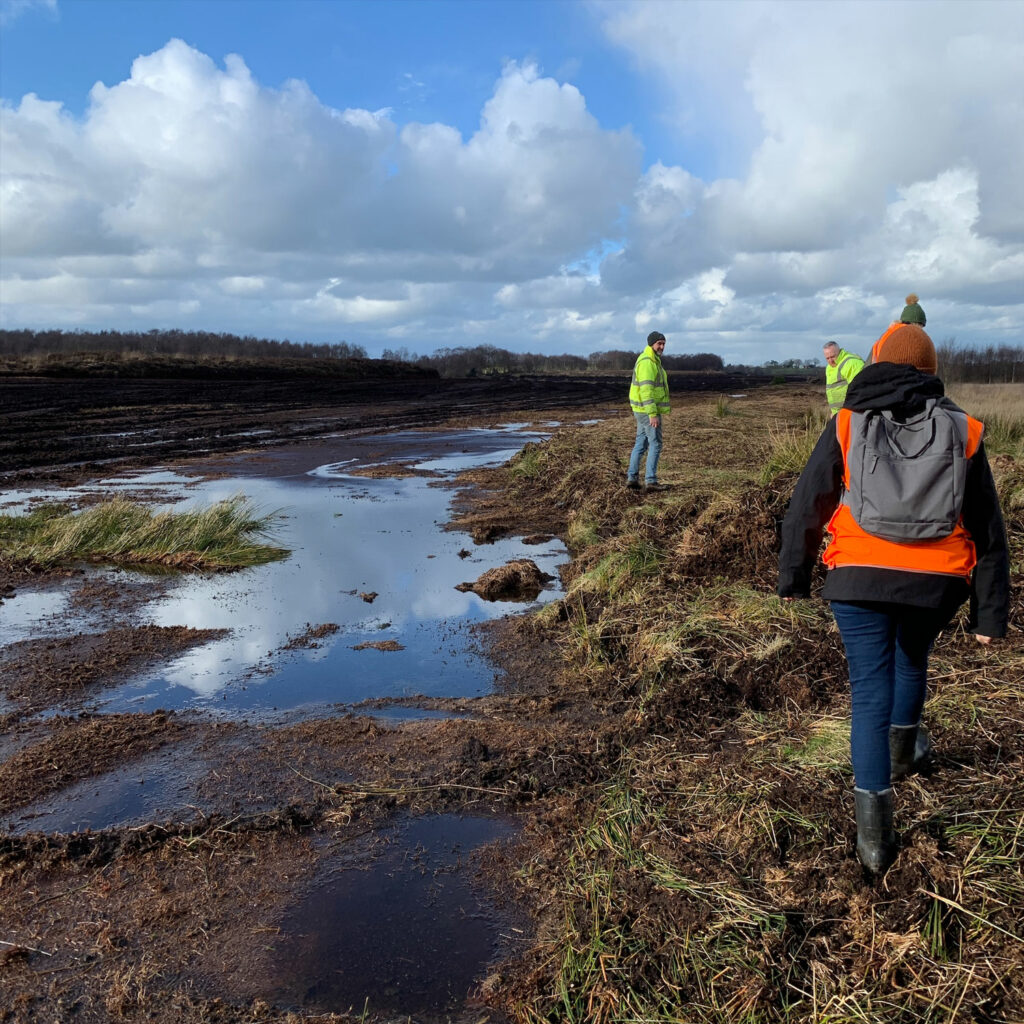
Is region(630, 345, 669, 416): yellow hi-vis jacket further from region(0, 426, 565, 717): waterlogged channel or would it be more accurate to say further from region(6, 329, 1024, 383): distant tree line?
region(6, 329, 1024, 383): distant tree line

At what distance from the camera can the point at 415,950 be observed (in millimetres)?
3016

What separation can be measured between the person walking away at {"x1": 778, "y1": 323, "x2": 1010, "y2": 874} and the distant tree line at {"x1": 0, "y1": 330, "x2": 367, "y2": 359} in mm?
56869

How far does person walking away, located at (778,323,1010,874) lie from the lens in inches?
104

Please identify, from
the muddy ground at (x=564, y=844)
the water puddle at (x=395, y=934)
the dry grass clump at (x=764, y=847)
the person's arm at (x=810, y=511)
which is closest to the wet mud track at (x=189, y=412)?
the muddy ground at (x=564, y=844)

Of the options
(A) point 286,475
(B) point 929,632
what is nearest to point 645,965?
(B) point 929,632

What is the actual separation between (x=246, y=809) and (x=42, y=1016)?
1257 mm

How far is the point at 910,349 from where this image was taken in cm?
282

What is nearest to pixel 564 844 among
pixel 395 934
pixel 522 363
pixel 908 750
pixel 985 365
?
pixel 395 934

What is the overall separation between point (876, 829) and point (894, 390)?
4.75 feet

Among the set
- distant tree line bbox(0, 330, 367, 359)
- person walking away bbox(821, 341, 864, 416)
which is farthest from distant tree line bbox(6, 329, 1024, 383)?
person walking away bbox(821, 341, 864, 416)

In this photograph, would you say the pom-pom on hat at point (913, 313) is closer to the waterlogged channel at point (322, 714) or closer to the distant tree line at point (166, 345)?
the waterlogged channel at point (322, 714)

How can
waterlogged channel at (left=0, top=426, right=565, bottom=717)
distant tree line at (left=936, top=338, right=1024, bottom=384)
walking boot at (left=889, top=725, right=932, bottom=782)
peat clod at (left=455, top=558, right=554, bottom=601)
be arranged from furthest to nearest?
distant tree line at (left=936, top=338, right=1024, bottom=384) < peat clod at (left=455, top=558, right=554, bottom=601) < waterlogged channel at (left=0, top=426, right=565, bottom=717) < walking boot at (left=889, top=725, right=932, bottom=782)

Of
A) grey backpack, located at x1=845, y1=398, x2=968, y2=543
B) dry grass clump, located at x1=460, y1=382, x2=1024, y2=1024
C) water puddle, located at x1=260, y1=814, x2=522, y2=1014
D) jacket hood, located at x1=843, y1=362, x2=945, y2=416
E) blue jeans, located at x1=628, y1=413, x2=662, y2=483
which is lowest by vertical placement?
water puddle, located at x1=260, y1=814, x2=522, y2=1014

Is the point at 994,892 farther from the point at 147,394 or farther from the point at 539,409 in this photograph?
the point at 147,394
